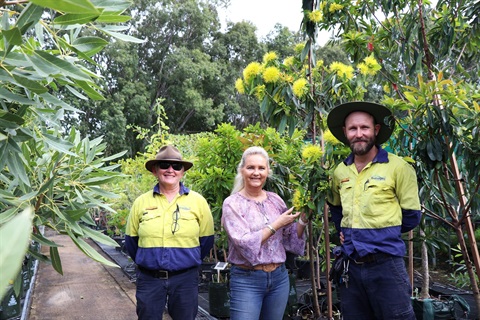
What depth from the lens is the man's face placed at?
1903 millimetres

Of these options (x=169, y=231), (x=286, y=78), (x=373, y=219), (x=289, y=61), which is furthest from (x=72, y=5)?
(x=289, y=61)

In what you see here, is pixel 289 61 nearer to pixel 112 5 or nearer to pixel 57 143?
pixel 57 143

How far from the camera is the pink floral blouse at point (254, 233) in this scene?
2102mm

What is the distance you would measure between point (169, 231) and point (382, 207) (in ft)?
3.94

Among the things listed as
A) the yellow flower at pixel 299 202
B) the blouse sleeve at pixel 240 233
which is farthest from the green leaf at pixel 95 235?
the yellow flower at pixel 299 202

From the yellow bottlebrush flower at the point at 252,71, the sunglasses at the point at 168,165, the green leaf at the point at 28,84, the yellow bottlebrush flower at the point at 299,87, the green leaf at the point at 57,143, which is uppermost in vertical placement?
the yellow bottlebrush flower at the point at 252,71

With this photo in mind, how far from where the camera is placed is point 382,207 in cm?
182

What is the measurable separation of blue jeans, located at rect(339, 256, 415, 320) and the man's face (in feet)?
1.60

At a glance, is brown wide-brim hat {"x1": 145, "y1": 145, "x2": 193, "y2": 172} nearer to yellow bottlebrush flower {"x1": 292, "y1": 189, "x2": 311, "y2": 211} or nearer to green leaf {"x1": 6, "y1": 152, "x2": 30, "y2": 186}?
yellow bottlebrush flower {"x1": 292, "y1": 189, "x2": 311, "y2": 211}

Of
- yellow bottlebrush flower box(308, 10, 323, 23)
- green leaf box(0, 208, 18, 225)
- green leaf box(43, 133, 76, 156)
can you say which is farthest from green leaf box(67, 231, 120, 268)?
yellow bottlebrush flower box(308, 10, 323, 23)

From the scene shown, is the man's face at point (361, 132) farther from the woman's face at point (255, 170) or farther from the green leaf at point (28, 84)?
the green leaf at point (28, 84)

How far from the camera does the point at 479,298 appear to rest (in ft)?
7.91

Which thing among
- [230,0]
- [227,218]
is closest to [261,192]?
[227,218]

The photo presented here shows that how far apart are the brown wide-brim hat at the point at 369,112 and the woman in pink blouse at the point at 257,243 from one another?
435 millimetres
